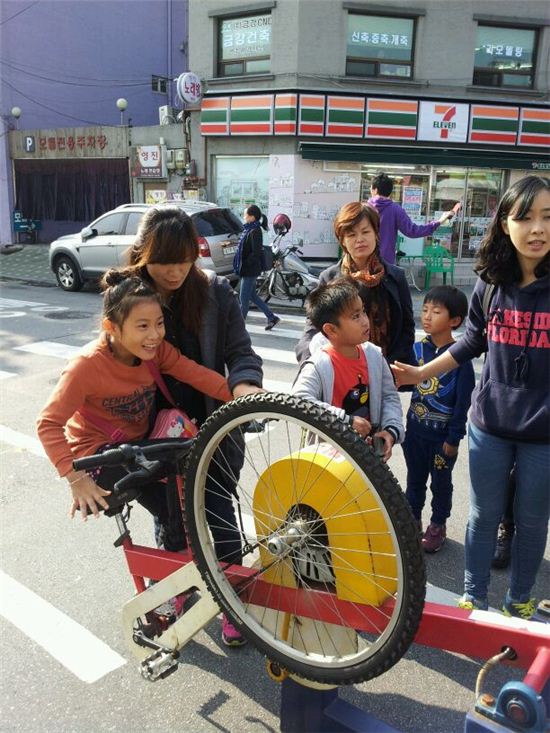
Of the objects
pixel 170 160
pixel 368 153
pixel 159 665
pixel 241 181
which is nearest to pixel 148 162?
pixel 170 160

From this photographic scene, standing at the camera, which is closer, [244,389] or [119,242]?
[244,389]

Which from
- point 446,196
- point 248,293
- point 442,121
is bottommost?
point 248,293

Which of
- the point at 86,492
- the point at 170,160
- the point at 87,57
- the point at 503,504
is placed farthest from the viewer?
the point at 87,57

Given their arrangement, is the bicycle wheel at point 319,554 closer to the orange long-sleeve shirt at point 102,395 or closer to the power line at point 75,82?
the orange long-sleeve shirt at point 102,395

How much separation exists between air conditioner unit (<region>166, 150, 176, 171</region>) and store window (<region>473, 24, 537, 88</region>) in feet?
24.8

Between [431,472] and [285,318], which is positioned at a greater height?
[431,472]

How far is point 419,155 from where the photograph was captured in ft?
45.9

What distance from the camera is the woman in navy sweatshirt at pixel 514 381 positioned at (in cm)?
227

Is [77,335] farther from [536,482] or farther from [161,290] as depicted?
[536,482]

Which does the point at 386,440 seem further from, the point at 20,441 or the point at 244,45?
the point at 244,45

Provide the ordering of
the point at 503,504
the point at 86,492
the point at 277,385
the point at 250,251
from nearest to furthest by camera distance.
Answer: the point at 86,492, the point at 503,504, the point at 277,385, the point at 250,251

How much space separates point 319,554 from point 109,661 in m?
1.34

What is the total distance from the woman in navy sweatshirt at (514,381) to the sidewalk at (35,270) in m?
8.09

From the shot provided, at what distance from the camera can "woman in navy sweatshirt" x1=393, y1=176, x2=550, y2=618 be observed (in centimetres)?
227
